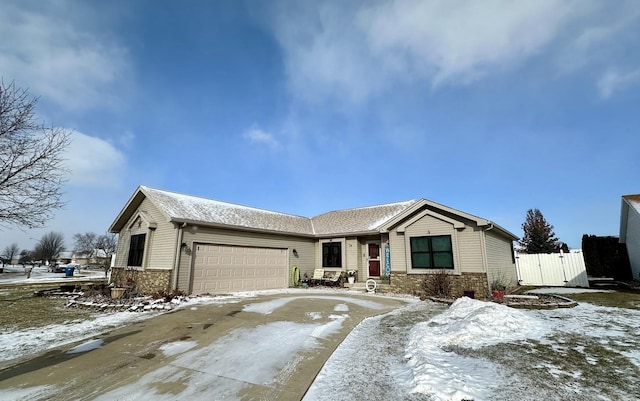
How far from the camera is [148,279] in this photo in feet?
41.4

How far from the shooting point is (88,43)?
30.5 ft

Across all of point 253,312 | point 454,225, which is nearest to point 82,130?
point 253,312

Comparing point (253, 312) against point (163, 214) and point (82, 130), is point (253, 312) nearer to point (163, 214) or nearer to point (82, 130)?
point (163, 214)

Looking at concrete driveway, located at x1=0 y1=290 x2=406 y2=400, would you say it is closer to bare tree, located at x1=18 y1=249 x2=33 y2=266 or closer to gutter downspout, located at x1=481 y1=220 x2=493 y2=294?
gutter downspout, located at x1=481 y1=220 x2=493 y2=294

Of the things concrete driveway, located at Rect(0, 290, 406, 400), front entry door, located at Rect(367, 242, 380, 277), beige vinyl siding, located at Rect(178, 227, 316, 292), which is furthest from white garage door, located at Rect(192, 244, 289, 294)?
concrete driveway, located at Rect(0, 290, 406, 400)

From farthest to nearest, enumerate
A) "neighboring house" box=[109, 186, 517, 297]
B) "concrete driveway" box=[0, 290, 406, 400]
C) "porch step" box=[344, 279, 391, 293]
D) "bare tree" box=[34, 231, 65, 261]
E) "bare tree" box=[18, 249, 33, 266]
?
"bare tree" box=[18, 249, 33, 266] → "bare tree" box=[34, 231, 65, 261] → "porch step" box=[344, 279, 391, 293] → "neighboring house" box=[109, 186, 517, 297] → "concrete driveway" box=[0, 290, 406, 400]

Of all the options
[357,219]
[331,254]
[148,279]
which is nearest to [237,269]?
[148,279]

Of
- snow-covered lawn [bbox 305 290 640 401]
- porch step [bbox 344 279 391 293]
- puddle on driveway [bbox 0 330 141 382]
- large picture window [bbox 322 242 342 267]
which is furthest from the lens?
large picture window [bbox 322 242 342 267]

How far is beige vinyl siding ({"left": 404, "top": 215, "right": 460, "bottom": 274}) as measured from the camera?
1212 centimetres

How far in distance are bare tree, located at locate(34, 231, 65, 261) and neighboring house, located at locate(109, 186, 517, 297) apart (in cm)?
7445

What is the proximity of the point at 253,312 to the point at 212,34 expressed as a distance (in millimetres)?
9975

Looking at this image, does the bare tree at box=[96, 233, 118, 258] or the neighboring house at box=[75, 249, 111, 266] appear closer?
the bare tree at box=[96, 233, 118, 258]

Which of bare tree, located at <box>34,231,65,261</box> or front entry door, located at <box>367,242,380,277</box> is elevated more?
bare tree, located at <box>34,231,65,261</box>

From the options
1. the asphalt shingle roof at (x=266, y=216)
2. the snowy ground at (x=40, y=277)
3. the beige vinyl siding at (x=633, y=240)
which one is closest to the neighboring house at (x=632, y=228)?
the beige vinyl siding at (x=633, y=240)
